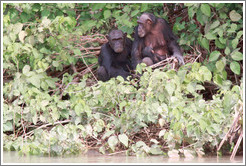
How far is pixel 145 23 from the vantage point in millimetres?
5695

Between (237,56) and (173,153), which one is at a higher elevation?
(237,56)

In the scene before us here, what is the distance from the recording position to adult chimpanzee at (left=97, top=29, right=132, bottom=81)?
5777 millimetres

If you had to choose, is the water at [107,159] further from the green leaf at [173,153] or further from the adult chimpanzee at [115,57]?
the adult chimpanzee at [115,57]

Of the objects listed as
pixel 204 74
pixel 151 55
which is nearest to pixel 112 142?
pixel 204 74

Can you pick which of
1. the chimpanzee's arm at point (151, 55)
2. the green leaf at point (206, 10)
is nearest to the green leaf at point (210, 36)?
the green leaf at point (206, 10)

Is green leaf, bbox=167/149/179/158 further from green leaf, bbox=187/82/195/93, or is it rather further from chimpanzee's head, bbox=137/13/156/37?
chimpanzee's head, bbox=137/13/156/37

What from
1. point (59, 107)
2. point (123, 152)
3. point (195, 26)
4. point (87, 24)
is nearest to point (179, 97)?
point (123, 152)

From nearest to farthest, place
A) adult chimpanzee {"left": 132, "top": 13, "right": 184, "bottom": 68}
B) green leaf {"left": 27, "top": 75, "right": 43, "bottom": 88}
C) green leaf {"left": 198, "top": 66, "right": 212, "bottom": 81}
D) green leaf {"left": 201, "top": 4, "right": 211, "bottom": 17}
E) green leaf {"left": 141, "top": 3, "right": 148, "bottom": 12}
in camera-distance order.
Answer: green leaf {"left": 198, "top": 66, "right": 212, "bottom": 81} < green leaf {"left": 27, "top": 75, "right": 43, "bottom": 88} < green leaf {"left": 201, "top": 4, "right": 211, "bottom": 17} < adult chimpanzee {"left": 132, "top": 13, "right": 184, "bottom": 68} < green leaf {"left": 141, "top": 3, "right": 148, "bottom": 12}

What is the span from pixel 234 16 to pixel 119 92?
1.63 metres

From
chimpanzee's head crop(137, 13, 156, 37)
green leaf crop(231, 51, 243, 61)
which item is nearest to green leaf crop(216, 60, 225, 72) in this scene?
green leaf crop(231, 51, 243, 61)

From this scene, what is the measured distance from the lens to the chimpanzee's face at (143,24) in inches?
224

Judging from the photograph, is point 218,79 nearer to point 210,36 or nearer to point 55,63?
point 210,36

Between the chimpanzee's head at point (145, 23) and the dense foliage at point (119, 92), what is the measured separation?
37 cm

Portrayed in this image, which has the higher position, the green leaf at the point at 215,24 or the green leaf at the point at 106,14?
the green leaf at the point at 106,14
